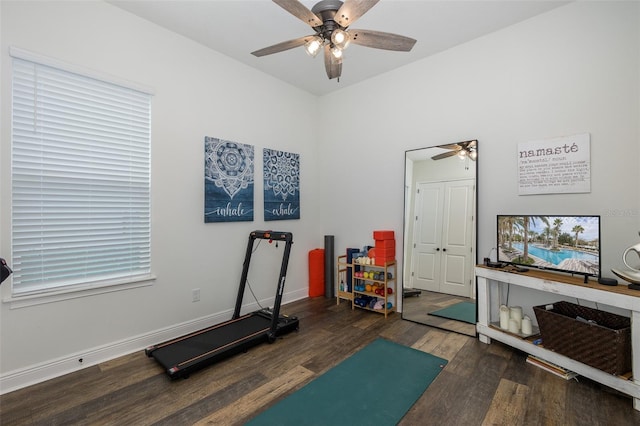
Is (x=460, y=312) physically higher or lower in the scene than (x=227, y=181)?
lower

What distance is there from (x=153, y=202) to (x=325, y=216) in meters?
2.47

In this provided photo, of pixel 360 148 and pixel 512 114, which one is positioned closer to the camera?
pixel 512 114

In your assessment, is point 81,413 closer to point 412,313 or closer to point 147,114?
point 147,114

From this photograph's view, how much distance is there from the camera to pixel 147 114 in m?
2.88

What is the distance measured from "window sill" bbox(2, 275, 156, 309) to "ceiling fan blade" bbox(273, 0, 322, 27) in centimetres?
263

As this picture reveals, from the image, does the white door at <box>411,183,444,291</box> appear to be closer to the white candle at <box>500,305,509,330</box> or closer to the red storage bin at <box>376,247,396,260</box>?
the red storage bin at <box>376,247,396,260</box>

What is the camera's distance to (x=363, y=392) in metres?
2.15

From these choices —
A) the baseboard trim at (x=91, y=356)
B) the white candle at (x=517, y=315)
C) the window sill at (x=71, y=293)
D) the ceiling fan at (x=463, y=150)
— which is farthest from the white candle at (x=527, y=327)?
the window sill at (x=71, y=293)

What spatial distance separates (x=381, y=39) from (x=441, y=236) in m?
2.17

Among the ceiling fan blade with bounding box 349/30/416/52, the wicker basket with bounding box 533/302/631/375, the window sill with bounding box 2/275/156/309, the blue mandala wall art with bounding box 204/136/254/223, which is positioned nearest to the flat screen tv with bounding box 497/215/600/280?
the wicker basket with bounding box 533/302/631/375

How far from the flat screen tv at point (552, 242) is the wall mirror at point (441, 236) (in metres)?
0.37

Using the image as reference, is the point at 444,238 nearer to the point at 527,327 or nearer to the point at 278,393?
the point at 527,327

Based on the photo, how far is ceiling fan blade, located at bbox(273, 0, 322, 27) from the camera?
1.95 meters

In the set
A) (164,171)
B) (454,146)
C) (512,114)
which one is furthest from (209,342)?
(512,114)
